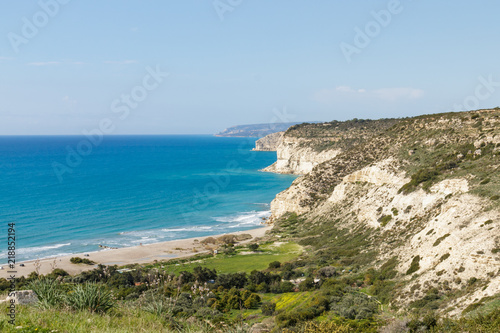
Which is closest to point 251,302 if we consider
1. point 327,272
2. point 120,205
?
point 327,272

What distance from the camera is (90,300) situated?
1034 centimetres

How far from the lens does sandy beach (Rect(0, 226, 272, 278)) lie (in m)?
46.9

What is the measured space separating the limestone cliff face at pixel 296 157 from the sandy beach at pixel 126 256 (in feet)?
260

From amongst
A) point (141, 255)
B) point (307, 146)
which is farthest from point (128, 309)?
point (307, 146)

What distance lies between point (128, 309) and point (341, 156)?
70154 millimetres

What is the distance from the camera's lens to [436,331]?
705 inches

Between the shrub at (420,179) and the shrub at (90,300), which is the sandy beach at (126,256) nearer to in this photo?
the shrub at (420,179)

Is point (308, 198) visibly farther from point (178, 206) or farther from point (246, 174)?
point (246, 174)

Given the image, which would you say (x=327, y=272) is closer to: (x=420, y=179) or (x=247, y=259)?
(x=247, y=259)

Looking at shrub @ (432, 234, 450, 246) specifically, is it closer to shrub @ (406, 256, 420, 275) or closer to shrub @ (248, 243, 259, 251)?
shrub @ (406, 256, 420, 275)

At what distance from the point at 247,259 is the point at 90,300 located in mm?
40740

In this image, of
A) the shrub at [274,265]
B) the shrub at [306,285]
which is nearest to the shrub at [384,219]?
the shrub at [274,265]

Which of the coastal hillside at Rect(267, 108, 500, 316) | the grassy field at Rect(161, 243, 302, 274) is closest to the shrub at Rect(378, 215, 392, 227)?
the coastal hillside at Rect(267, 108, 500, 316)

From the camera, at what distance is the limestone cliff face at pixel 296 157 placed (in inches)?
5335
